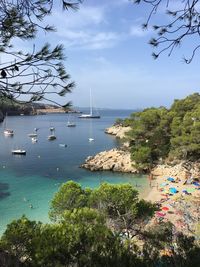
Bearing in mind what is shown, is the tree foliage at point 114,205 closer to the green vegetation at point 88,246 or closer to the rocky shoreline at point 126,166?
the green vegetation at point 88,246

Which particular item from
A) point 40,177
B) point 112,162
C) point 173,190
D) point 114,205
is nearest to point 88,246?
point 114,205

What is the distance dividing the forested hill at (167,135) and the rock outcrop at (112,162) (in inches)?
43.7

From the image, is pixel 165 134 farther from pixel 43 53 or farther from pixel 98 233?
pixel 43 53

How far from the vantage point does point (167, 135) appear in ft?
131

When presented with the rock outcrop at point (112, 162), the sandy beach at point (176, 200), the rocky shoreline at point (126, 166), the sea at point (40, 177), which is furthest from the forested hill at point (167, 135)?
the sea at point (40, 177)

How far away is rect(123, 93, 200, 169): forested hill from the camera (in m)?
34.9

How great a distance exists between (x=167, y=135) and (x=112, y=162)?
6894mm

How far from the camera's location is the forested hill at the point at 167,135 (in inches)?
1373

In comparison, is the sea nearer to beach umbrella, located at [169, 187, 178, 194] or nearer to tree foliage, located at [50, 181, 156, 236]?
beach umbrella, located at [169, 187, 178, 194]

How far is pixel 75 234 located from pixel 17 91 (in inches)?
311

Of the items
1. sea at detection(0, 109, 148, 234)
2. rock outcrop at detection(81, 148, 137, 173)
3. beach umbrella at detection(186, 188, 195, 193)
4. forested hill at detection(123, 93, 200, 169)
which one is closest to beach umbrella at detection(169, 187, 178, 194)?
beach umbrella at detection(186, 188, 195, 193)

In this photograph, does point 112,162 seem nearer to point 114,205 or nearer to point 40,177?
point 40,177

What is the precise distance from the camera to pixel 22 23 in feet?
15.9

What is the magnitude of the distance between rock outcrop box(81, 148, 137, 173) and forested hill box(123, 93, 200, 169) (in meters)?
1.11
